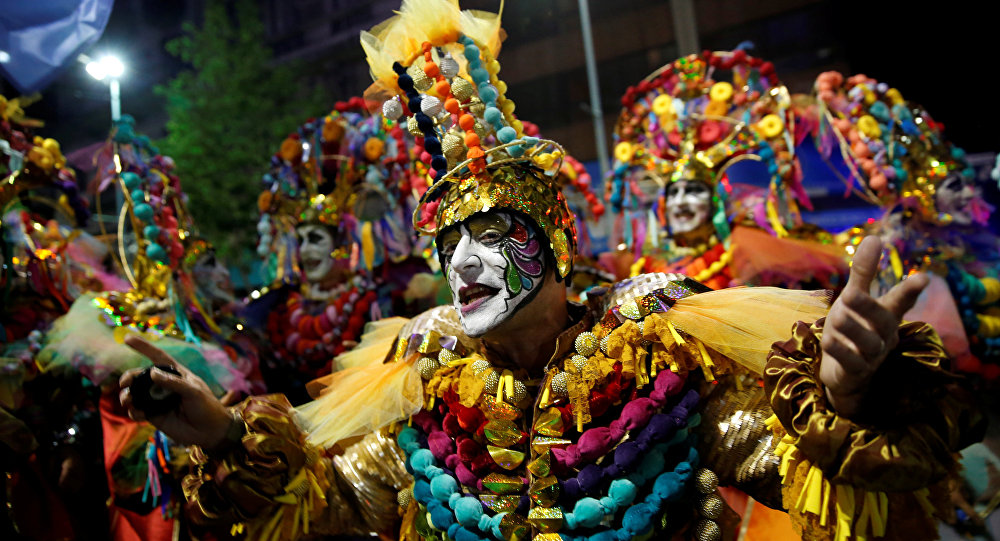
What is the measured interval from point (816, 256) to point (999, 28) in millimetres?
1995

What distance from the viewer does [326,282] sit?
14.1ft

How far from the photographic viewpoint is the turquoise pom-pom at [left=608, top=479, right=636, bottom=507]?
157cm

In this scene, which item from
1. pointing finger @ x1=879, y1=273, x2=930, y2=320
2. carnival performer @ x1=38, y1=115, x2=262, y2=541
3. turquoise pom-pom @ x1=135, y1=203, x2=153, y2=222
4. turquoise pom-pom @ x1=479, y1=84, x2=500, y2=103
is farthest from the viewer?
turquoise pom-pom @ x1=135, y1=203, x2=153, y2=222

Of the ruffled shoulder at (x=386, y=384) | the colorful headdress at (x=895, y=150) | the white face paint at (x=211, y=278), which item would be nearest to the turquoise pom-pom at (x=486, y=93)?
the ruffled shoulder at (x=386, y=384)

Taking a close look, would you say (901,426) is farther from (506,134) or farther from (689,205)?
(689,205)

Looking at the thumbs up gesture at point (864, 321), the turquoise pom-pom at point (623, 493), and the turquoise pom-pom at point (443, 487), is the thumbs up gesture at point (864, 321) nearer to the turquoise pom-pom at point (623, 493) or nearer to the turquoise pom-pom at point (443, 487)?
the turquoise pom-pom at point (623, 493)

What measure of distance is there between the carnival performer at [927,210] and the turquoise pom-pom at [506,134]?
2.66m

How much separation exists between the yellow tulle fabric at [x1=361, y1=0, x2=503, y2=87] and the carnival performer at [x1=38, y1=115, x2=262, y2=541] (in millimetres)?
1732

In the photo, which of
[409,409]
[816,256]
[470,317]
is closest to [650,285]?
[470,317]

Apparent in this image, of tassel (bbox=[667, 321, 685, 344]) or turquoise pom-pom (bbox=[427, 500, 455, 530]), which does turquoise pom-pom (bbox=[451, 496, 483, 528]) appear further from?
tassel (bbox=[667, 321, 685, 344])

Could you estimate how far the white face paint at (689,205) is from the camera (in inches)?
155

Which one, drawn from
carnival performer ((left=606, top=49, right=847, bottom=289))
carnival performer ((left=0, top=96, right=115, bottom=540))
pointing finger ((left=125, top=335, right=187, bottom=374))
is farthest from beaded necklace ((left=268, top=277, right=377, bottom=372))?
pointing finger ((left=125, top=335, right=187, bottom=374))

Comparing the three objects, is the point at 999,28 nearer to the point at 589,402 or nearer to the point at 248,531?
the point at 589,402

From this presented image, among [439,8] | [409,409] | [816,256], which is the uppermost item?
[439,8]
